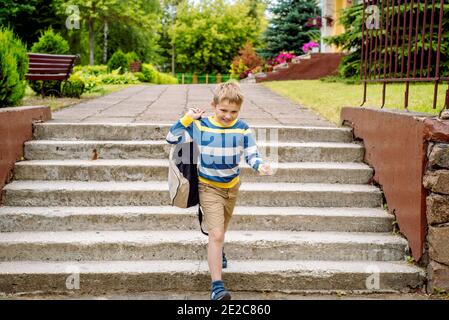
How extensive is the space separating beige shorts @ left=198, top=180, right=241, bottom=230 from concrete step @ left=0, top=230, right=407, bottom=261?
0.59 meters

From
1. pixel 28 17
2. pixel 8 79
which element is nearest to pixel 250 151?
pixel 8 79

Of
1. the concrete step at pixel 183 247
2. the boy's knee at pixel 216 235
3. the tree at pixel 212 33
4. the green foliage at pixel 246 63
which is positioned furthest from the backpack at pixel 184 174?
the tree at pixel 212 33

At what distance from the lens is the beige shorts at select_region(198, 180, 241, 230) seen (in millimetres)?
3398

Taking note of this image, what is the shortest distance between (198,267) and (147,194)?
3.17 feet

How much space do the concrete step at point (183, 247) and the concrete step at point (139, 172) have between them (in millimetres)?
772

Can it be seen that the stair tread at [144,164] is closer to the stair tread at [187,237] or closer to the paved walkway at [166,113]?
the stair tread at [187,237]

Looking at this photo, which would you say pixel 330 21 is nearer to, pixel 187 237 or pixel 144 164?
pixel 144 164

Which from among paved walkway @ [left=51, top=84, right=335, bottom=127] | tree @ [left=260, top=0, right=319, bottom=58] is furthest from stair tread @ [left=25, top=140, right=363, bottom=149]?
tree @ [left=260, top=0, right=319, bottom=58]

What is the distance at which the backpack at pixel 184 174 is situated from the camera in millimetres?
3391

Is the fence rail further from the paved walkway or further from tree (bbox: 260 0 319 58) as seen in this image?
tree (bbox: 260 0 319 58)

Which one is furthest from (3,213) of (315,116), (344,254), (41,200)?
(315,116)

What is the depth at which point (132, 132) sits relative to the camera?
17.4ft

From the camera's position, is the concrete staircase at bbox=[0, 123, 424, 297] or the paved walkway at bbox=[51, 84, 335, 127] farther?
the paved walkway at bbox=[51, 84, 335, 127]

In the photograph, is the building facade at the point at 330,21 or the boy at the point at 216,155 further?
the building facade at the point at 330,21
